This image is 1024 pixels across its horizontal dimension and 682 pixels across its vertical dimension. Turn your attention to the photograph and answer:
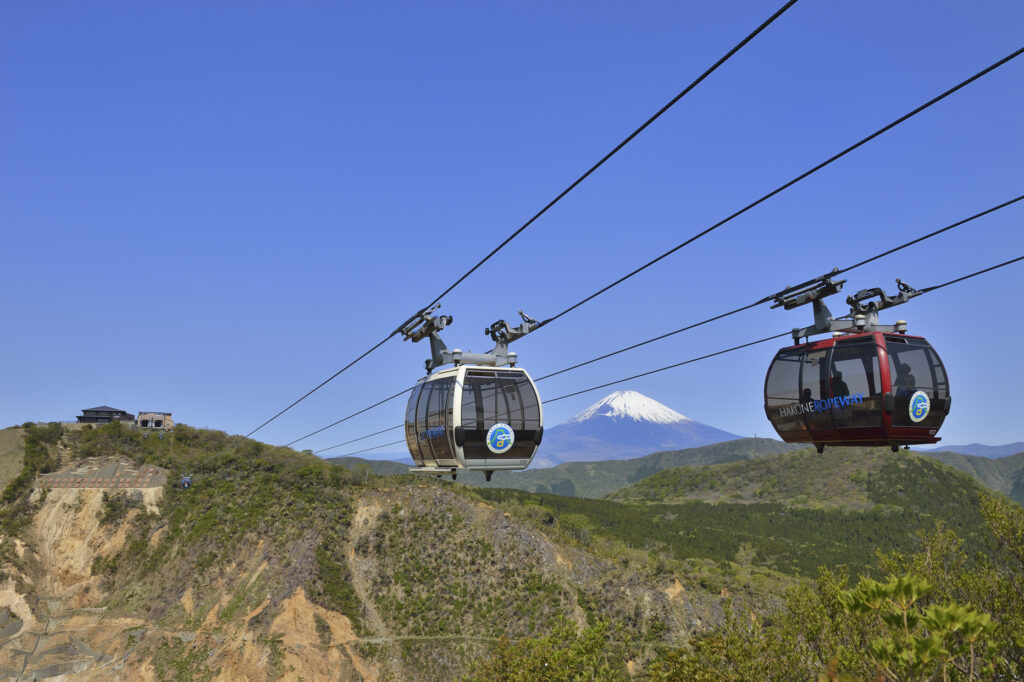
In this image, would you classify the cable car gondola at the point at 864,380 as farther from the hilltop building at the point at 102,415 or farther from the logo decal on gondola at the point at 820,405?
the hilltop building at the point at 102,415

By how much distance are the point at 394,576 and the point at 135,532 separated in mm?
24953

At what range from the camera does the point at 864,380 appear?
13.8 meters

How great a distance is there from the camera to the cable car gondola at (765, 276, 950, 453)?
13.7m

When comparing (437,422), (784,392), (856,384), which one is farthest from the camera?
(437,422)

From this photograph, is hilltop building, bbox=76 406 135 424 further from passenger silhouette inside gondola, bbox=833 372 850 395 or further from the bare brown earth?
passenger silhouette inside gondola, bbox=833 372 850 395

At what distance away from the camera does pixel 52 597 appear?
5659 centimetres

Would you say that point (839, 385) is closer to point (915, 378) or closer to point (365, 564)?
point (915, 378)

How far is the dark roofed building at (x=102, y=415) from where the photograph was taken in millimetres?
87562

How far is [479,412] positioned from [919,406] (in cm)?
938

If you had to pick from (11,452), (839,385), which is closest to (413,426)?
(839,385)

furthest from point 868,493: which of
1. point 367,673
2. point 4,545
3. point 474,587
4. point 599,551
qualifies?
point 4,545

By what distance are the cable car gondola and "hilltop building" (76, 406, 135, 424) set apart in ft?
308

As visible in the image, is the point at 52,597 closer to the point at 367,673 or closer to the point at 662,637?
the point at 367,673

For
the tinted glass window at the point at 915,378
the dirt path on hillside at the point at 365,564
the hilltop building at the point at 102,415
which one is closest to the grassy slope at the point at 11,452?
the hilltop building at the point at 102,415
